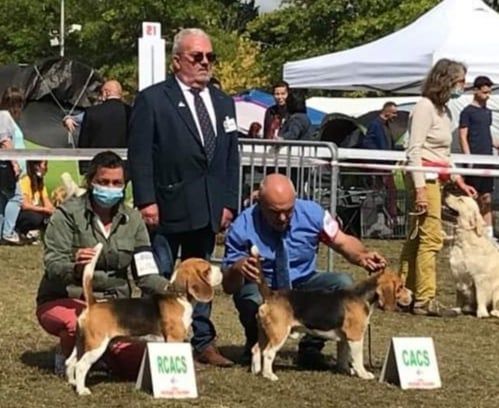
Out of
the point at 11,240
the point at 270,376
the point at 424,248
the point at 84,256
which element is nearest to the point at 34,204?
the point at 11,240

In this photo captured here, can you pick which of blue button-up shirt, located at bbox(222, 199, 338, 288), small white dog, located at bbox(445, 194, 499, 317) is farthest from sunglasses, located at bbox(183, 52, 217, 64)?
small white dog, located at bbox(445, 194, 499, 317)

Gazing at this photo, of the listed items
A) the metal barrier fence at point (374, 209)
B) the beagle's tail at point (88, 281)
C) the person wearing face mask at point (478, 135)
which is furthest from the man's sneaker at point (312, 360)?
the metal barrier fence at point (374, 209)

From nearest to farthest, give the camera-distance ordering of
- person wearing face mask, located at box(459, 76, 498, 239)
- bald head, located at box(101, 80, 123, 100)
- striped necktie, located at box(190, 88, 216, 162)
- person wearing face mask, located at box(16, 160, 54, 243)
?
striped necktie, located at box(190, 88, 216, 162), bald head, located at box(101, 80, 123, 100), person wearing face mask, located at box(459, 76, 498, 239), person wearing face mask, located at box(16, 160, 54, 243)

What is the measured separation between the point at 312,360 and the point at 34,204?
23.6 feet

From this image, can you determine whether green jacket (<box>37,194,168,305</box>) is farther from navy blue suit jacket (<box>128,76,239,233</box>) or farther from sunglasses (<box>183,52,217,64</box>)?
sunglasses (<box>183,52,217,64</box>)

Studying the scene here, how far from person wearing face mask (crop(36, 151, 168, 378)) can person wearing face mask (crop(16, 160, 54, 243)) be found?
669cm

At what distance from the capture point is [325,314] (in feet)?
18.8

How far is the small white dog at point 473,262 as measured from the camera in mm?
8500

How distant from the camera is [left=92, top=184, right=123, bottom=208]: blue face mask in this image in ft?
18.4

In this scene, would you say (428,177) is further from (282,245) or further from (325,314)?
(325,314)

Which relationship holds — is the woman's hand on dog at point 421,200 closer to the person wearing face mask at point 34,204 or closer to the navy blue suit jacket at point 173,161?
the navy blue suit jacket at point 173,161

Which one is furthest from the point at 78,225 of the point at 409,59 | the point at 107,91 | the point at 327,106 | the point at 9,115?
the point at 327,106

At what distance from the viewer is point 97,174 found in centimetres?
563

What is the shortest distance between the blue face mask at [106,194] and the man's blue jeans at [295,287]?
869mm
